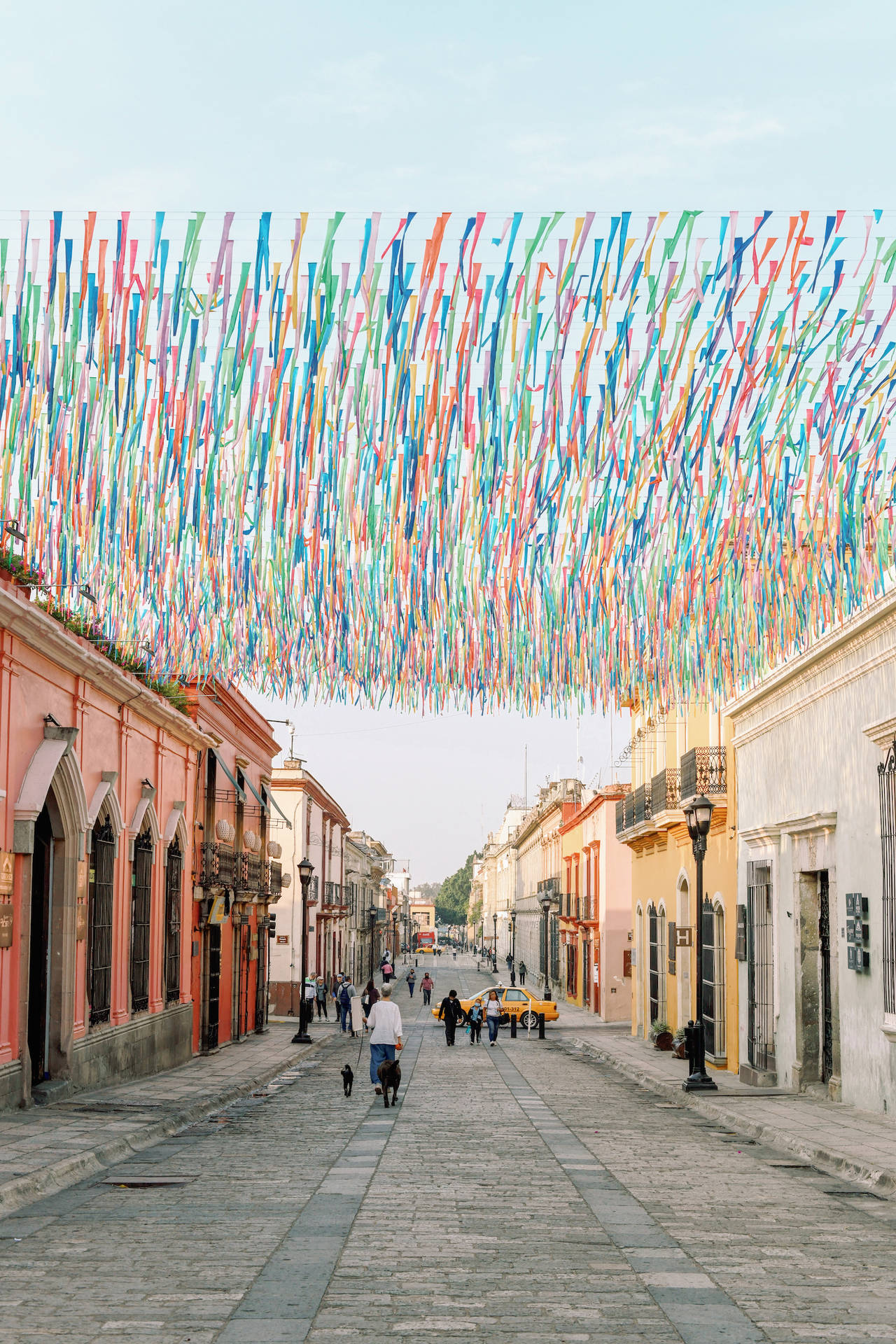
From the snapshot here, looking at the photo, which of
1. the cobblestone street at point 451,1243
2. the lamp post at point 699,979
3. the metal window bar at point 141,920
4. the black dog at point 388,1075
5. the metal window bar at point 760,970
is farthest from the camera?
the metal window bar at point 141,920

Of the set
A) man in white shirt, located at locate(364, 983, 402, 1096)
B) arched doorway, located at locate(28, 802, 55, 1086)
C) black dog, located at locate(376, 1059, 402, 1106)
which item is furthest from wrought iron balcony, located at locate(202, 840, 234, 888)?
black dog, located at locate(376, 1059, 402, 1106)

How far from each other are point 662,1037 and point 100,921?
1400 centimetres

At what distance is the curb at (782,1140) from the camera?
10.8 metres

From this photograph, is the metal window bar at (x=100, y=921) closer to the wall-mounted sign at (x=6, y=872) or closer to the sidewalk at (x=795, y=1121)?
the wall-mounted sign at (x=6, y=872)

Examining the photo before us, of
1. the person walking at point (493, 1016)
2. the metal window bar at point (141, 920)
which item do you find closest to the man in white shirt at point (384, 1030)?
the metal window bar at point (141, 920)

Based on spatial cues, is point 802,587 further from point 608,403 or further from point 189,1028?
point 189,1028

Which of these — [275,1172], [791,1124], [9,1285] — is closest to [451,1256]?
[9,1285]

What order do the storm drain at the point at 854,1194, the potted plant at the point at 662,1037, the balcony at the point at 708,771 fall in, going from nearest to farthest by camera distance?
the storm drain at the point at 854,1194
the balcony at the point at 708,771
the potted plant at the point at 662,1037

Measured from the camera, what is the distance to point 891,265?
818 centimetres

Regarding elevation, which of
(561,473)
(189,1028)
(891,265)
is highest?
(891,265)

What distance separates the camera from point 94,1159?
11.6m

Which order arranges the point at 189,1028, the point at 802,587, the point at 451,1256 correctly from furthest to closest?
the point at 189,1028, the point at 802,587, the point at 451,1256

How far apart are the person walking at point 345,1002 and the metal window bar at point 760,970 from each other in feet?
51.6

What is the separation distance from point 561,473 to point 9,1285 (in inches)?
270
